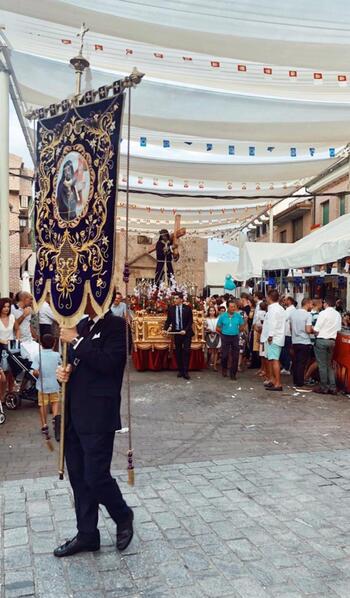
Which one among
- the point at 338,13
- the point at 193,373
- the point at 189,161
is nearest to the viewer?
the point at 338,13

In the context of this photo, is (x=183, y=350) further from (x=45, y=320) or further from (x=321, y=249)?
(x=321, y=249)

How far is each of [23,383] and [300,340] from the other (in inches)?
192

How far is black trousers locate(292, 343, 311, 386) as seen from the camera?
9.08 m

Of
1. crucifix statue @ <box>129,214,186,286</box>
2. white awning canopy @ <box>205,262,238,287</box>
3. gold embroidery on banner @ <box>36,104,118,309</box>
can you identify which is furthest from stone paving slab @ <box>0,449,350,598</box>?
white awning canopy @ <box>205,262,238,287</box>

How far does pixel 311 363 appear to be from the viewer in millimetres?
9586

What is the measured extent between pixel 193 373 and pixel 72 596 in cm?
771

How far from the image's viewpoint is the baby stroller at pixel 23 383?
733 centimetres

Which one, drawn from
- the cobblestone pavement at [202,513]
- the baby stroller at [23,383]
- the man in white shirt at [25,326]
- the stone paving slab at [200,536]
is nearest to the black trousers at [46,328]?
the man in white shirt at [25,326]

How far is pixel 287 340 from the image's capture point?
10180mm

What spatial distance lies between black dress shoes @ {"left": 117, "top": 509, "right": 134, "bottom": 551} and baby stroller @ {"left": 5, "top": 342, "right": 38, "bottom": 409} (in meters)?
4.31

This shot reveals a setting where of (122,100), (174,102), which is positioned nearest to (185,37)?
(174,102)

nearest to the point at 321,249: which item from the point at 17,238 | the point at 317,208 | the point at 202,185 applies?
the point at 202,185

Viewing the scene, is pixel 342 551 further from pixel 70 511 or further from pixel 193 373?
pixel 193 373

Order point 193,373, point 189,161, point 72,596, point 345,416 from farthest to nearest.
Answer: point 189,161
point 193,373
point 345,416
point 72,596
